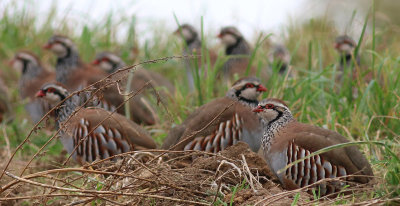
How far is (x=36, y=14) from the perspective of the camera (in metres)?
10.7

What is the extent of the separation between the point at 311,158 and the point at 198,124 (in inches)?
47.4

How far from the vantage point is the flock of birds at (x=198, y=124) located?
479 centimetres

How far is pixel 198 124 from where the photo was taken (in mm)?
5656

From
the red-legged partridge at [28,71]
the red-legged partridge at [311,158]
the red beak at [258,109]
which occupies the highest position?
the red-legged partridge at [28,71]

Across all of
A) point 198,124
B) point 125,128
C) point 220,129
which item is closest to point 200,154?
point 198,124

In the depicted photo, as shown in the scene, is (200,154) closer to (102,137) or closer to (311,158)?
(311,158)

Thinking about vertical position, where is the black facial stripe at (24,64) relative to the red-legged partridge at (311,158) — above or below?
above

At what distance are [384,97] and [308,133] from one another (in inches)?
46.1

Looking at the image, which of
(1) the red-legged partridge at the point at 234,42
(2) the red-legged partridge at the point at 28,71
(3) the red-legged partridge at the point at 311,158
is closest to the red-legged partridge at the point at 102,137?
(3) the red-legged partridge at the point at 311,158

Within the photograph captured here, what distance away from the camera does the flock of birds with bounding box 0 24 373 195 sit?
15.7 feet

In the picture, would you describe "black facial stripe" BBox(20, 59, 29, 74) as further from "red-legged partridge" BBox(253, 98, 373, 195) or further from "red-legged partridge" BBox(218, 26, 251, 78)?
"red-legged partridge" BBox(253, 98, 373, 195)

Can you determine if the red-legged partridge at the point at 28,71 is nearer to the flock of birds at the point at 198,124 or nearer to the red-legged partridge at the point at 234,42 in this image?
the flock of birds at the point at 198,124

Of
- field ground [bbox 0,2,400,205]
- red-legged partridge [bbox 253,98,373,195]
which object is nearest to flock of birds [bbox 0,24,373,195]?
red-legged partridge [bbox 253,98,373,195]

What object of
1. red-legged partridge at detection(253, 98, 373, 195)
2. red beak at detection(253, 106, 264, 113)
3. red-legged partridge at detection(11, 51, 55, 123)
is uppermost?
red-legged partridge at detection(11, 51, 55, 123)
